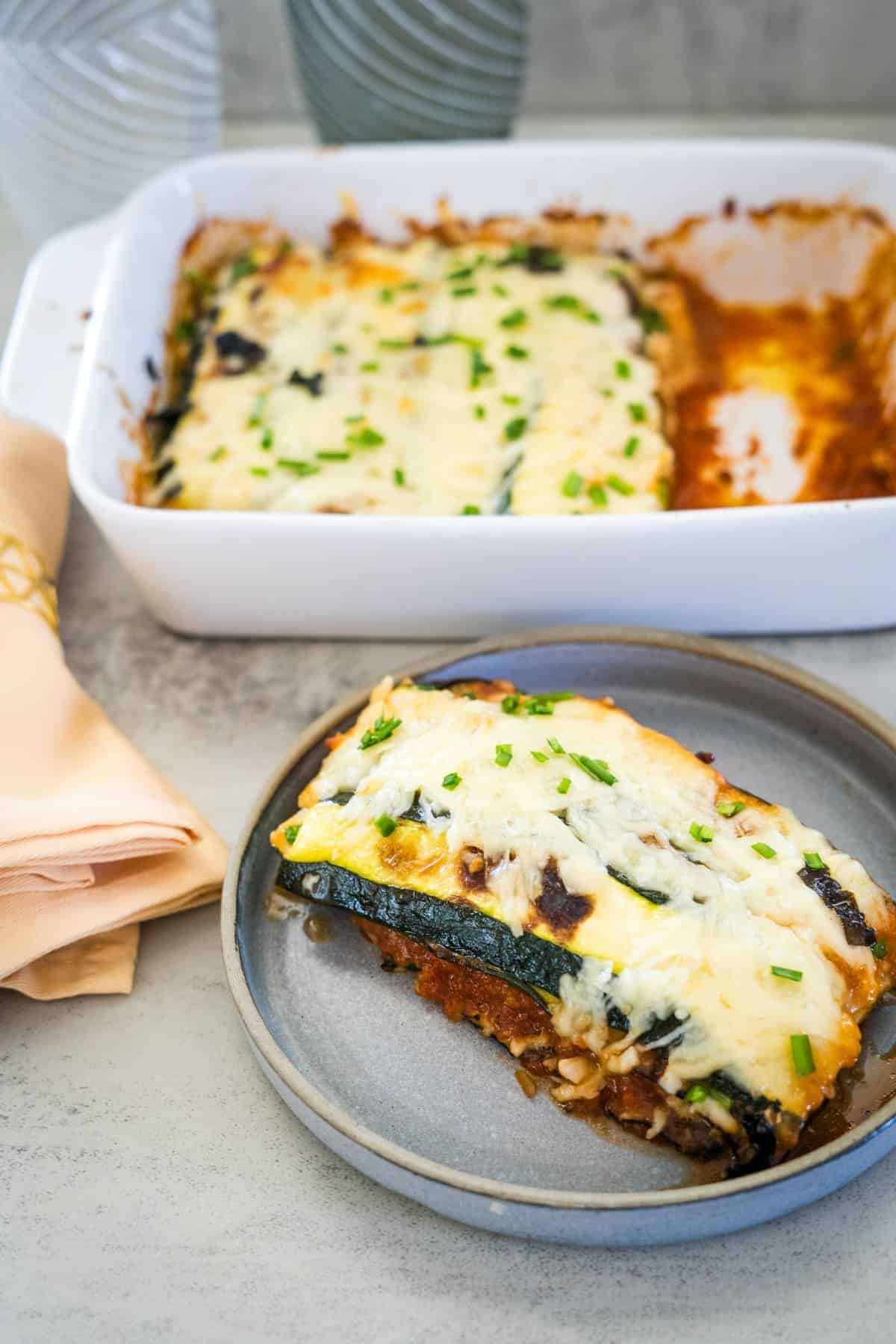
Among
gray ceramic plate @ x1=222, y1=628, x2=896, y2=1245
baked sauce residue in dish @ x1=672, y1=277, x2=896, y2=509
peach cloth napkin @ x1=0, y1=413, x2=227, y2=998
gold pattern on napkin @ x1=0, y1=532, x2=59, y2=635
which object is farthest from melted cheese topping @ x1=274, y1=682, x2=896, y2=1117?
baked sauce residue in dish @ x1=672, y1=277, x2=896, y2=509

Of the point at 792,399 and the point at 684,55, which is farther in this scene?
the point at 684,55

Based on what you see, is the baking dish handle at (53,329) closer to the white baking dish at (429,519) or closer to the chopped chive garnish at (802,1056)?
the white baking dish at (429,519)

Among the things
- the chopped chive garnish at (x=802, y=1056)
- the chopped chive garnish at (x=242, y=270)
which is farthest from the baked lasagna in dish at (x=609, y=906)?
the chopped chive garnish at (x=242, y=270)

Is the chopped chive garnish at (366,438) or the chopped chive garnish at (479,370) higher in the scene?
the chopped chive garnish at (479,370)

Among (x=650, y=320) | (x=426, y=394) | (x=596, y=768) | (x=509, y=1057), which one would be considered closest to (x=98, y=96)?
(x=426, y=394)

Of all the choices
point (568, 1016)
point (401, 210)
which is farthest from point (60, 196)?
point (568, 1016)

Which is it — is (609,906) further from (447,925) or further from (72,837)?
(72,837)

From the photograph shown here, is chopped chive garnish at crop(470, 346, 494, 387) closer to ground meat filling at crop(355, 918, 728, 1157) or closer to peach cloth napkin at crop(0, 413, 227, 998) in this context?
peach cloth napkin at crop(0, 413, 227, 998)
